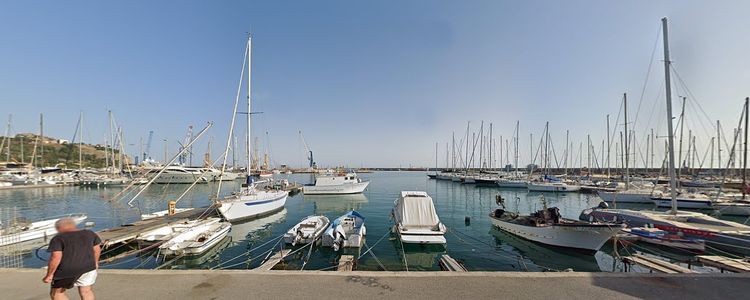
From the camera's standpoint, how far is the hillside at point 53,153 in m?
105

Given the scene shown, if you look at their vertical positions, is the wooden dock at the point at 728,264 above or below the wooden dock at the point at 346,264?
above

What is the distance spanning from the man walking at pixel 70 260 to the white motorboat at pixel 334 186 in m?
44.0

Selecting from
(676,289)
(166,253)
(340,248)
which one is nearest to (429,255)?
(340,248)

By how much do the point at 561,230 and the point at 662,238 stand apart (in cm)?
660

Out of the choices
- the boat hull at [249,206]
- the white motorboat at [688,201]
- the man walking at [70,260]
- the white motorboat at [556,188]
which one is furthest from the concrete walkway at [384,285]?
the white motorboat at [556,188]

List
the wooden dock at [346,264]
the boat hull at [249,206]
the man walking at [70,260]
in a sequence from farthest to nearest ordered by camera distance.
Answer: the boat hull at [249,206]
the wooden dock at [346,264]
the man walking at [70,260]

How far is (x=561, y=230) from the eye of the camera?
1564 cm

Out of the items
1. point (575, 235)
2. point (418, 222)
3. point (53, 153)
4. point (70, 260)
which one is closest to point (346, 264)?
point (70, 260)

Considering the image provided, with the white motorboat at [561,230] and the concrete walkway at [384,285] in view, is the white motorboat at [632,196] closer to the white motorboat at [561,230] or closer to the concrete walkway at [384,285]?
the white motorboat at [561,230]

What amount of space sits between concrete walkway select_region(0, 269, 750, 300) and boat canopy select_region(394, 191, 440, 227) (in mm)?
9563

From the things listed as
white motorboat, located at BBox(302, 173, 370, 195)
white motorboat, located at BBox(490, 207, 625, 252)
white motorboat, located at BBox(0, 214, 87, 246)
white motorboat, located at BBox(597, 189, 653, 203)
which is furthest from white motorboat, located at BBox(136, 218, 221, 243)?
white motorboat, located at BBox(597, 189, 653, 203)

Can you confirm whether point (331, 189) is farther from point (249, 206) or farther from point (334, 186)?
point (249, 206)

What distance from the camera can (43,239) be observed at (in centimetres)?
1772

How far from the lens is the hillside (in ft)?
343
